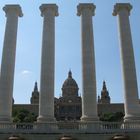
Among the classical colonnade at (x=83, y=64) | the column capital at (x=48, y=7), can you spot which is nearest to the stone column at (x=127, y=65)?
the classical colonnade at (x=83, y=64)

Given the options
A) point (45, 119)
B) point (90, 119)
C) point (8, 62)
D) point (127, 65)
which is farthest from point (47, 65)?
point (127, 65)

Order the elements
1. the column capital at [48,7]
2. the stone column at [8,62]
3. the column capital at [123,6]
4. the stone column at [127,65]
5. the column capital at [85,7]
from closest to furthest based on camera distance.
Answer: the stone column at [127,65] → the stone column at [8,62] → the column capital at [123,6] → the column capital at [85,7] → the column capital at [48,7]

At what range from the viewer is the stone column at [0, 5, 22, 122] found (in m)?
112

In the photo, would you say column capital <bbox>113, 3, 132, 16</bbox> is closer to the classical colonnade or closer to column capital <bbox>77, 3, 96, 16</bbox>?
the classical colonnade

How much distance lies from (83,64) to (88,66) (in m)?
2.29

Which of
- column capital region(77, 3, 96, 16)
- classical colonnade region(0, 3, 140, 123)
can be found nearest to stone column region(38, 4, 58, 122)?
classical colonnade region(0, 3, 140, 123)

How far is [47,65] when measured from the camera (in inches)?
4628

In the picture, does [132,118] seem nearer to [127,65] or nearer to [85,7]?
[127,65]

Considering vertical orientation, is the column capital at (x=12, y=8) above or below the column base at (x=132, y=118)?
above

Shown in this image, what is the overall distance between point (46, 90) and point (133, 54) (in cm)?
3759

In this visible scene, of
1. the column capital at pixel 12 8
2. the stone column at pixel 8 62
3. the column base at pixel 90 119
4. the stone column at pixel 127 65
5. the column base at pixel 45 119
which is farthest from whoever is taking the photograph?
the column capital at pixel 12 8

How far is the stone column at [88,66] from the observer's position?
365ft

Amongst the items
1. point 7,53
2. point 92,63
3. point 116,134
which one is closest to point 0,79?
point 7,53

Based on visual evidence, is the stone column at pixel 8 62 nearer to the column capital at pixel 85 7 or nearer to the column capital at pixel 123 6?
the column capital at pixel 85 7
